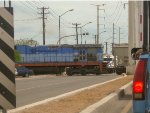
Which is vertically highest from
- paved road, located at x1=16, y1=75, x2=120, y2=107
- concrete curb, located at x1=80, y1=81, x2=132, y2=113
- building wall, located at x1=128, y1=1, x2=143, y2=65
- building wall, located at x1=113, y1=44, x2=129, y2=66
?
building wall, located at x1=128, y1=1, x2=143, y2=65

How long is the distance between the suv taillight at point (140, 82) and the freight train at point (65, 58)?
175 feet

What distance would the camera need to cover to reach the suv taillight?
6184mm

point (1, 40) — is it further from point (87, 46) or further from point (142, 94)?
point (87, 46)

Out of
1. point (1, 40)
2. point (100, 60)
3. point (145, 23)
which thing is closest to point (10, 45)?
point (1, 40)

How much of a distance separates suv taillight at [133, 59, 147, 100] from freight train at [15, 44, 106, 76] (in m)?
53.3

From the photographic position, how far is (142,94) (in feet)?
20.3

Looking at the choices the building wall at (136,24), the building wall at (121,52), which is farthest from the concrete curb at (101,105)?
the building wall at (121,52)

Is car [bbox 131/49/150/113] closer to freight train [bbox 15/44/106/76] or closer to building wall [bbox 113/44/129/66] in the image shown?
freight train [bbox 15/44/106/76]

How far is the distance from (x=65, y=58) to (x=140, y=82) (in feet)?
181

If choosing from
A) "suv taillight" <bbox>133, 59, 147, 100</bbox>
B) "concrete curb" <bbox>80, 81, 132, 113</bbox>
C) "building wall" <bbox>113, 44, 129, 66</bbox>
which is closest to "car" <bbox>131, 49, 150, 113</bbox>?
"suv taillight" <bbox>133, 59, 147, 100</bbox>

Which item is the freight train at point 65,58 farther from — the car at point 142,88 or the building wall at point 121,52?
the car at point 142,88

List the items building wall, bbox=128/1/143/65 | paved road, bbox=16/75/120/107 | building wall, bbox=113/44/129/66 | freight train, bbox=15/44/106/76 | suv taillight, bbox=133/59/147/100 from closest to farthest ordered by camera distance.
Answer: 1. suv taillight, bbox=133/59/147/100
2. building wall, bbox=128/1/143/65
3. paved road, bbox=16/75/120/107
4. freight train, bbox=15/44/106/76
5. building wall, bbox=113/44/129/66

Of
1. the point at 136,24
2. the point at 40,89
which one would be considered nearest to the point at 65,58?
the point at 40,89

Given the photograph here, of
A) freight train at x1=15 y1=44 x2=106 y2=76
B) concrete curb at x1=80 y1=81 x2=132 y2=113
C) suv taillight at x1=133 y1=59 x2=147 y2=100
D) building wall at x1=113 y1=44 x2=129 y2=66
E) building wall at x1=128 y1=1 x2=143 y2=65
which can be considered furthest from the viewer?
building wall at x1=113 y1=44 x2=129 y2=66
